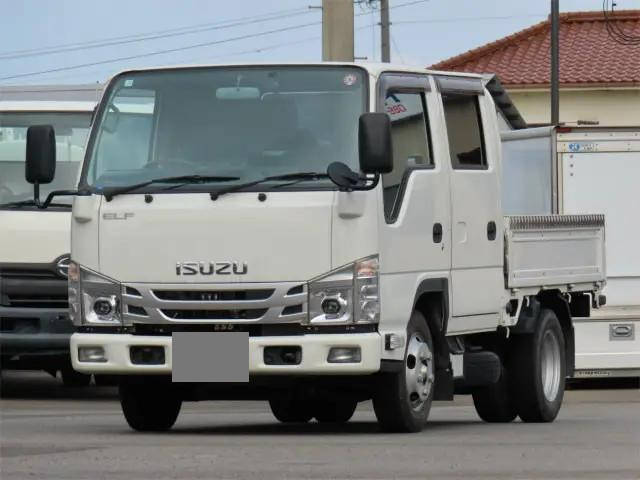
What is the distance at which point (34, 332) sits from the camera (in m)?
17.7

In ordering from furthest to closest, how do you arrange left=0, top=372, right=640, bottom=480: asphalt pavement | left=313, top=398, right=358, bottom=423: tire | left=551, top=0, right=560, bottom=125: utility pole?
1. left=551, top=0, right=560, bottom=125: utility pole
2. left=313, top=398, right=358, bottom=423: tire
3. left=0, top=372, right=640, bottom=480: asphalt pavement

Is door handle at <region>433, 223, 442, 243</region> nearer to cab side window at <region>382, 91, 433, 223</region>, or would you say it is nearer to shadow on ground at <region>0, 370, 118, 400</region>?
cab side window at <region>382, 91, 433, 223</region>

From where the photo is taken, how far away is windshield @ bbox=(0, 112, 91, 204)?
17781 millimetres

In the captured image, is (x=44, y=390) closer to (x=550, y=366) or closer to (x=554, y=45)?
(x=550, y=366)

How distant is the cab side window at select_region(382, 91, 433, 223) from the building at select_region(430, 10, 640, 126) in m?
40.2

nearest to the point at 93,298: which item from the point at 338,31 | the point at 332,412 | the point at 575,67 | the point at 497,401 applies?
the point at 332,412

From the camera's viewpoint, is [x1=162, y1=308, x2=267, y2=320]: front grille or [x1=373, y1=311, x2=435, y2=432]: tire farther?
[x1=373, y1=311, x2=435, y2=432]: tire

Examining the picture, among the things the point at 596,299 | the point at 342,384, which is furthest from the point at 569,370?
the point at 342,384

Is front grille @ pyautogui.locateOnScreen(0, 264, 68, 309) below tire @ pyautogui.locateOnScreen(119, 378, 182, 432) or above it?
above

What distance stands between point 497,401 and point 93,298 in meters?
3.84

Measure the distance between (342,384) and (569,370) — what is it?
3791mm

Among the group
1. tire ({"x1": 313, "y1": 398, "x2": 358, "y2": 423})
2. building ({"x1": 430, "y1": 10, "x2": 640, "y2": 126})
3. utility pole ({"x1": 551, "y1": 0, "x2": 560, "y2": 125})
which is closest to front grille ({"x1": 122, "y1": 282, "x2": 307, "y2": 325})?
tire ({"x1": 313, "y1": 398, "x2": 358, "y2": 423})

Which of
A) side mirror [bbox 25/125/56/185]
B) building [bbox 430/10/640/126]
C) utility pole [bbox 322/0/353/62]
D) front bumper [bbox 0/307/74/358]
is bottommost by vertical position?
front bumper [bbox 0/307/74/358]

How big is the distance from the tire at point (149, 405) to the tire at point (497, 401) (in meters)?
2.56
